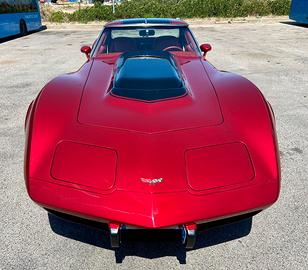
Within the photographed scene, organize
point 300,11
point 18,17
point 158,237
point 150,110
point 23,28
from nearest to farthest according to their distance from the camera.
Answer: point 158,237, point 150,110, point 18,17, point 23,28, point 300,11

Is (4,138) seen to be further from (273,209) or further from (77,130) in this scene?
(273,209)

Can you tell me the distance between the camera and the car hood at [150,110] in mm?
2062

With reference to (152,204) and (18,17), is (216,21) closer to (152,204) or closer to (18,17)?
(18,17)

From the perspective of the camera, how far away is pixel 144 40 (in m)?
3.84

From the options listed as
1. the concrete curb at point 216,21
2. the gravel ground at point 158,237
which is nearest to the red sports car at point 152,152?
the gravel ground at point 158,237

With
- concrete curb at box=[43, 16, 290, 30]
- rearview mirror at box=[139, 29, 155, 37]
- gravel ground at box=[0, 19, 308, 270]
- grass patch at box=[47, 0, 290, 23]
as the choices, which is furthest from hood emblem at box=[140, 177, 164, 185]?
grass patch at box=[47, 0, 290, 23]

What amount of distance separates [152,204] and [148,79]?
48.0 inches

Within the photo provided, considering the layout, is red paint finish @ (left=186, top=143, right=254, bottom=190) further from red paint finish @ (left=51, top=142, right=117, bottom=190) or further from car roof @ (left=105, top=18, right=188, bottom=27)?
car roof @ (left=105, top=18, right=188, bottom=27)

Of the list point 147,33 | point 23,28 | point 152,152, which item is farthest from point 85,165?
point 23,28

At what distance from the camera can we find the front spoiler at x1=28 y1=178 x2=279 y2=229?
65.6 inches

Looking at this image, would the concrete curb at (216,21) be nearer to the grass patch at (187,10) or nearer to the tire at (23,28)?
the grass patch at (187,10)

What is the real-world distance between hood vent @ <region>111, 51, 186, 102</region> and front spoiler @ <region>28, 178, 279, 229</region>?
2.80 ft

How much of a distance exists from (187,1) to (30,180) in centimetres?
2557

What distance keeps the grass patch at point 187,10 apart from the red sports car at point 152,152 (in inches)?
885
